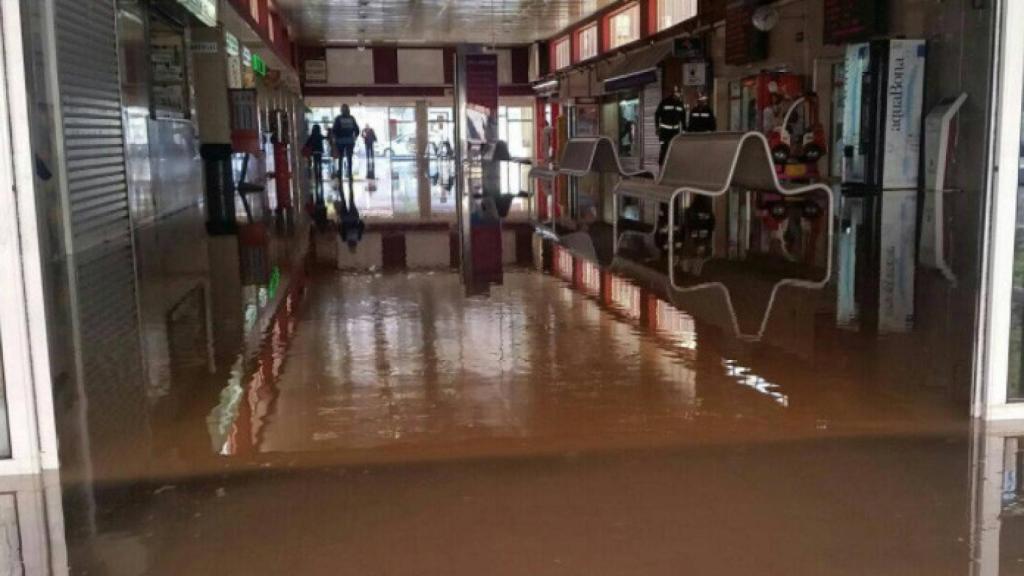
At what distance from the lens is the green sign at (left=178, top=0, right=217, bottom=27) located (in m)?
11.6

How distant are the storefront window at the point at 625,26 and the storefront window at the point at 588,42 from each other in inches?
74.7

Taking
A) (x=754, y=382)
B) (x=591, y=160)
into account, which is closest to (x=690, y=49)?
(x=591, y=160)

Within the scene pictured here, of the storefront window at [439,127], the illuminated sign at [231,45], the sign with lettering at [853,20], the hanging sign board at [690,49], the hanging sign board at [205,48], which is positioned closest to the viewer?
the sign with lettering at [853,20]

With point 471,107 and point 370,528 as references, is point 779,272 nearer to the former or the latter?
point 370,528

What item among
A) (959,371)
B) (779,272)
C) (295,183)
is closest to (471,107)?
(295,183)

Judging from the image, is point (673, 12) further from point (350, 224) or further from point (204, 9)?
point (350, 224)

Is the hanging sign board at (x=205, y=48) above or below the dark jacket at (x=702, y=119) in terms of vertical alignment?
above

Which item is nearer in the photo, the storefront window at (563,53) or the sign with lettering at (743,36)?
the sign with lettering at (743,36)

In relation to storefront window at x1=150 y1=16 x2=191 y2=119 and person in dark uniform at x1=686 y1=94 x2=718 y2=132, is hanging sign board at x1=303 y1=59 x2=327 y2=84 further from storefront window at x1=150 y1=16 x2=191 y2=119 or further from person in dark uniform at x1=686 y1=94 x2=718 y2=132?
person in dark uniform at x1=686 y1=94 x2=718 y2=132

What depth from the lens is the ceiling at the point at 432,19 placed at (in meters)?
24.9

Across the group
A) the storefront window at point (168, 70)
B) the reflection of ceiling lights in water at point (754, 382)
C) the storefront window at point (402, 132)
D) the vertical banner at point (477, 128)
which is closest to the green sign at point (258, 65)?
the vertical banner at point (477, 128)

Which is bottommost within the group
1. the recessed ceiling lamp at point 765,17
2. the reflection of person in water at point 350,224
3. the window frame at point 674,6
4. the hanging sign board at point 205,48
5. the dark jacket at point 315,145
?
the reflection of person in water at point 350,224

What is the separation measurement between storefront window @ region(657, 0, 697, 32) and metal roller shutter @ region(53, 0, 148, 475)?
543 inches

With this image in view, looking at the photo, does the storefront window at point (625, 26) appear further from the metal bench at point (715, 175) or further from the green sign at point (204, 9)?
the metal bench at point (715, 175)
